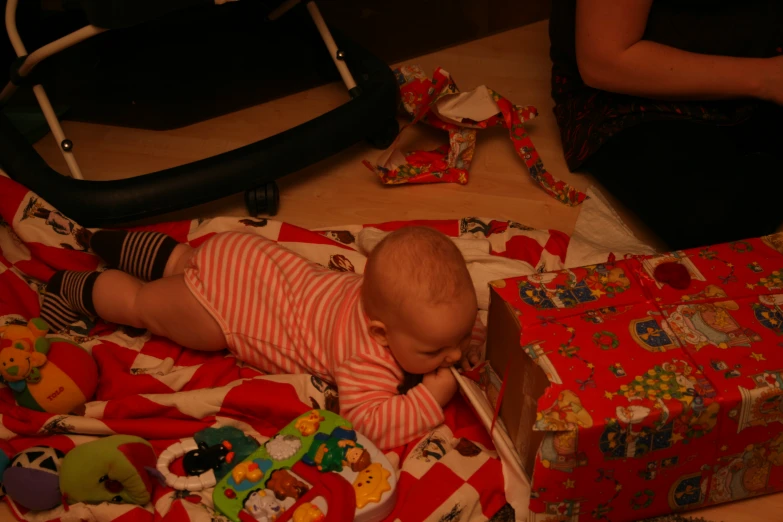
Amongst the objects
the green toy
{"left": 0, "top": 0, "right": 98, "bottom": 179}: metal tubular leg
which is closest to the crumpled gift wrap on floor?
{"left": 0, "top": 0, "right": 98, "bottom": 179}: metal tubular leg

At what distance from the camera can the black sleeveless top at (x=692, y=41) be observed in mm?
1353

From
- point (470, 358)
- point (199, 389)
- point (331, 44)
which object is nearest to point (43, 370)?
point (199, 389)

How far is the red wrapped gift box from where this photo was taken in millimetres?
878

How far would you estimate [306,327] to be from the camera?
114cm

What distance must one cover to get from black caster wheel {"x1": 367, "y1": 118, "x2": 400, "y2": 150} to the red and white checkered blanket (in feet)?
1.05

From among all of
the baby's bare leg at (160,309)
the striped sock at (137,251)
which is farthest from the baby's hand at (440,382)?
the striped sock at (137,251)

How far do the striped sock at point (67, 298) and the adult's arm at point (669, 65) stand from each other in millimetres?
981

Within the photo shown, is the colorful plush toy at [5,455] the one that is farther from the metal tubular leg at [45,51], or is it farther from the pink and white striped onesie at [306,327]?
the metal tubular leg at [45,51]

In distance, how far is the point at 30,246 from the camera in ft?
4.42

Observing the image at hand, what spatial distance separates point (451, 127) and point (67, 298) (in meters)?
0.88

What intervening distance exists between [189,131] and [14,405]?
841 millimetres

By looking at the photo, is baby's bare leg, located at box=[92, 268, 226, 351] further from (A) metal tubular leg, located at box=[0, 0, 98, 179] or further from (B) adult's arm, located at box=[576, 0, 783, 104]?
(B) adult's arm, located at box=[576, 0, 783, 104]

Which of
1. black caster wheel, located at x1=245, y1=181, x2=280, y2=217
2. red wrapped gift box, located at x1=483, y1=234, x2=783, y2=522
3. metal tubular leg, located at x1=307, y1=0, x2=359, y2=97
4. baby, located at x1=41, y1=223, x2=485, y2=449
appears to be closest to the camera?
red wrapped gift box, located at x1=483, y1=234, x2=783, y2=522

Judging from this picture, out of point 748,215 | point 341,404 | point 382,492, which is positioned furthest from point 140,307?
point 748,215
